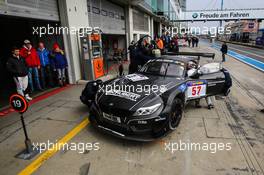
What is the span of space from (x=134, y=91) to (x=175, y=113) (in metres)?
0.94

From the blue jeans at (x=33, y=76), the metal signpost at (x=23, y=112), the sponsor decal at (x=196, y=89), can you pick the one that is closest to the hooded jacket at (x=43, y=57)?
the blue jeans at (x=33, y=76)

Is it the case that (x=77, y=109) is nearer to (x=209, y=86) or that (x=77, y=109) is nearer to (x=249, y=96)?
(x=209, y=86)

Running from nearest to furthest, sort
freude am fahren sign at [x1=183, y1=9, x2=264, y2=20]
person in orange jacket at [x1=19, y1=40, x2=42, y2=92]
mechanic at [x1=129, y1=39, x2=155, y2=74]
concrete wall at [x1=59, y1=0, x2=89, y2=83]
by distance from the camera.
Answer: person in orange jacket at [x1=19, y1=40, x2=42, y2=92]
mechanic at [x1=129, y1=39, x2=155, y2=74]
concrete wall at [x1=59, y1=0, x2=89, y2=83]
freude am fahren sign at [x1=183, y1=9, x2=264, y2=20]

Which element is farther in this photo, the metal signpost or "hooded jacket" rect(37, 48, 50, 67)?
"hooded jacket" rect(37, 48, 50, 67)

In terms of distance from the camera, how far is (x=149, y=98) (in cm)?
329

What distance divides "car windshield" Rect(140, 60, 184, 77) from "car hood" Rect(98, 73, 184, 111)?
196 mm

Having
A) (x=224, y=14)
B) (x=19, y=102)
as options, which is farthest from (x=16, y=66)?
(x=224, y=14)

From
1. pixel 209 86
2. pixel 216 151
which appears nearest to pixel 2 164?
pixel 216 151

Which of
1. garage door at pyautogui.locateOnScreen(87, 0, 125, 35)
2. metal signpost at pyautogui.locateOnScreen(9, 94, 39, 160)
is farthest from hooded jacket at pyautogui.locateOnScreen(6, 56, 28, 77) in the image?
garage door at pyautogui.locateOnScreen(87, 0, 125, 35)

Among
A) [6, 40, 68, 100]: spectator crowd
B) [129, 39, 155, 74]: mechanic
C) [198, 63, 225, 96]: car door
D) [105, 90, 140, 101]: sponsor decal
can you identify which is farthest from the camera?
[129, 39, 155, 74]: mechanic

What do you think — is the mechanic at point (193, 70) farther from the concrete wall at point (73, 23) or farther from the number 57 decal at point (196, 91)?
the concrete wall at point (73, 23)

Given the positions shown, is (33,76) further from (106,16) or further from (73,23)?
(106,16)

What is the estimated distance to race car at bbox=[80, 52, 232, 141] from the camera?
3062 mm

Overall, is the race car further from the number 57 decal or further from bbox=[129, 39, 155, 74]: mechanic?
bbox=[129, 39, 155, 74]: mechanic
